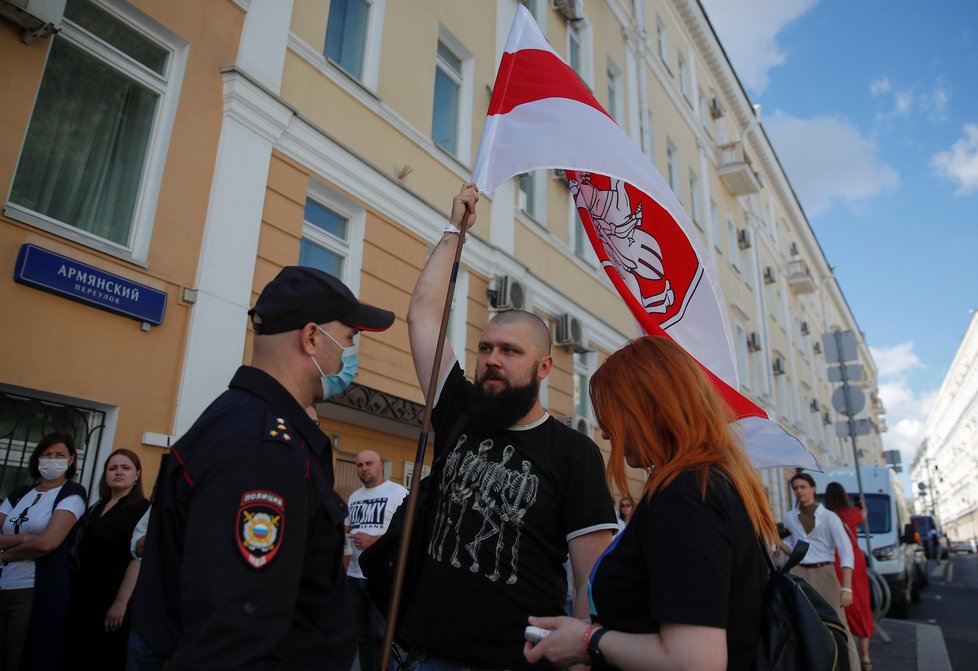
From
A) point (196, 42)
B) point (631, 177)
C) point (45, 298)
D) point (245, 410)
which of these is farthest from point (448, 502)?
point (196, 42)

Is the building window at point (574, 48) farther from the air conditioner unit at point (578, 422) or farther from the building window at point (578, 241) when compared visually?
the air conditioner unit at point (578, 422)

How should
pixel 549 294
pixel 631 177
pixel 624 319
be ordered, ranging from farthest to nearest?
pixel 624 319, pixel 549 294, pixel 631 177

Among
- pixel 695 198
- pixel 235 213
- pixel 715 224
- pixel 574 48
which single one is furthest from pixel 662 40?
pixel 235 213

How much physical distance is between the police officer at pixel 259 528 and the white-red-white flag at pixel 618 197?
2010 mm

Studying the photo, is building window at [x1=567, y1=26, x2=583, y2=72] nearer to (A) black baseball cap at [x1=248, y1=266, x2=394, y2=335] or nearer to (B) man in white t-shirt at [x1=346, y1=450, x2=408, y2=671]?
(B) man in white t-shirt at [x1=346, y1=450, x2=408, y2=671]

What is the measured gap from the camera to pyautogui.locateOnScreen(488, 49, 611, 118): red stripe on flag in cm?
431

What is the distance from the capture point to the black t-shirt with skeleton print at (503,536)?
2.50 metres

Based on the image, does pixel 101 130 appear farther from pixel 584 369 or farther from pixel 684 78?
pixel 684 78

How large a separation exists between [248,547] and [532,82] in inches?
140

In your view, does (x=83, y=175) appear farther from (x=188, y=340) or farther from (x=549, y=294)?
(x=549, y=294)

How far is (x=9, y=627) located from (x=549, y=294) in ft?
30.4

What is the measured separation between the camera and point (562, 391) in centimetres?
1254

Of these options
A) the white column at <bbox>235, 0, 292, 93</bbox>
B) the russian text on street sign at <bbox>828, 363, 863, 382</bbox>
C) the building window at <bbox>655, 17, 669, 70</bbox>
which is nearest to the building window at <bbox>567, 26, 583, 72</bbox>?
the building window at <bbox>655, 17, 669, 70</bbox>

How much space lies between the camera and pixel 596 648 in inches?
73.2
